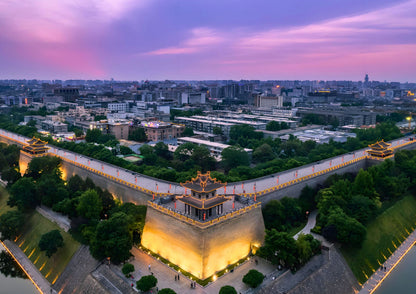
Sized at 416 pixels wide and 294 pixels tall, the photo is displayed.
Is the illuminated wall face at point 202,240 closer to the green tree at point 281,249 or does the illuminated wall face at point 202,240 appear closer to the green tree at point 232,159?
the green tree at point 281,249

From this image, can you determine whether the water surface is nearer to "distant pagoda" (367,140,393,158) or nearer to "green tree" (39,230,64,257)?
"distant pagoda" (367,140,393,158)

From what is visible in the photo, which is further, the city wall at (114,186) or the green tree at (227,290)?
the city wall at (114,186)

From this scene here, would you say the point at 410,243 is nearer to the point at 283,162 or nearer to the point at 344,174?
the point at 344,174

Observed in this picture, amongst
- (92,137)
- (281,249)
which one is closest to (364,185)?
(281,249)

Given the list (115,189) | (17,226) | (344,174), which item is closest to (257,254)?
(115,189)

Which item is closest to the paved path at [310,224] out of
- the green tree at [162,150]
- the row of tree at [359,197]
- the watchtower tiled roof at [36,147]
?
the row of tree at [359,197]
